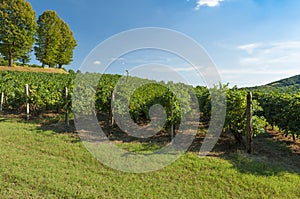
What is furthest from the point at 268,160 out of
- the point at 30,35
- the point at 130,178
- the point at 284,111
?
the point at 30,35

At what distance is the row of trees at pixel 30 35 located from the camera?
99.8 ft

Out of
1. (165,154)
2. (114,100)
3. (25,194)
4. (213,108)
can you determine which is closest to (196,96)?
(213,108)

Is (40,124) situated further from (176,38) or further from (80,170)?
(176,38)

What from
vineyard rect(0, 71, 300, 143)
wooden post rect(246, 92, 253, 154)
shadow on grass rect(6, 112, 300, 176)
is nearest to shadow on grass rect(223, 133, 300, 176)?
shadow on grass rect(6, 112, 300, 176)

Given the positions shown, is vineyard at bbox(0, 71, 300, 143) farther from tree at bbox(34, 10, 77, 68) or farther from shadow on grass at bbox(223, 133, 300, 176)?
tree at bbox(34, 10, 77, 68)

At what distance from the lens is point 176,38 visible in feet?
20.8

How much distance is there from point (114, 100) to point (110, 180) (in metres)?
3.78

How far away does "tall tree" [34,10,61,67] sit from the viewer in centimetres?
3751

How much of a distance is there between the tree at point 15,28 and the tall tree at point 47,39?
3.82 m

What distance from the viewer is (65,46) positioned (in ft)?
144

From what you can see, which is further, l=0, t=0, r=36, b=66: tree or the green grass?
l=0, t=0, r=36, b=66: tree

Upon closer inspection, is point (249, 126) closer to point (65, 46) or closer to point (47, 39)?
point (47, 39)

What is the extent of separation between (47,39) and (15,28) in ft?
24.9

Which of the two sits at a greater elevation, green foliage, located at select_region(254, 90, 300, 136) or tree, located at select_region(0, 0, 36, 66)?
tree, located at select_region(0, 0, 36, 66)
